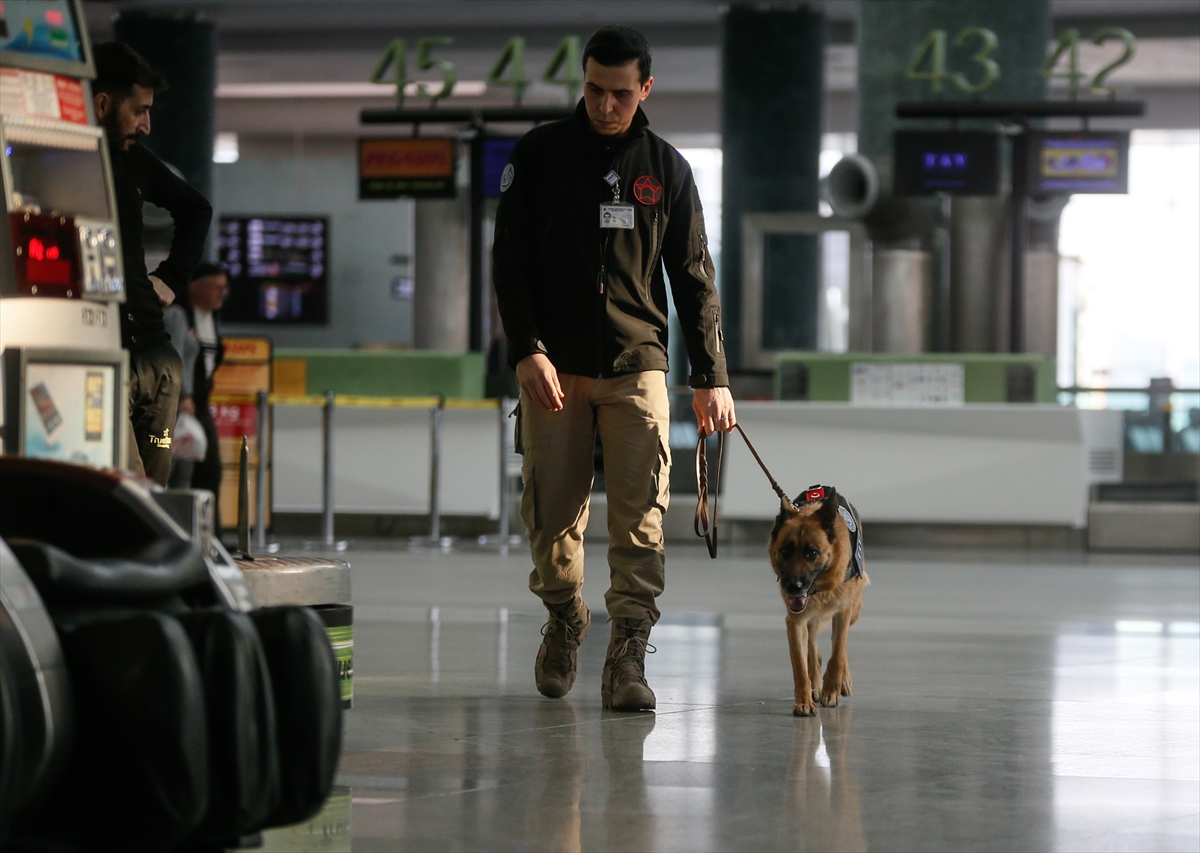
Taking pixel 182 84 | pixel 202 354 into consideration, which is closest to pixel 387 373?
pixel 202 354

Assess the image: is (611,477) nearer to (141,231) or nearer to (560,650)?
(560,650)

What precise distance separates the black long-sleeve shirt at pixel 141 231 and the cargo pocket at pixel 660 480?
126cm

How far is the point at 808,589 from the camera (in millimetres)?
4008

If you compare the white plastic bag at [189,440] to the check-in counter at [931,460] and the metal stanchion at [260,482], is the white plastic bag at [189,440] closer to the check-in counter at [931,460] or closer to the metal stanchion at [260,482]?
the metal stanchion at [260,482]

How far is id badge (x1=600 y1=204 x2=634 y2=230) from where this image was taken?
13.6 ft

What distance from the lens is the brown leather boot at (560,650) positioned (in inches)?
166

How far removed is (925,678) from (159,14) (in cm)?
1733

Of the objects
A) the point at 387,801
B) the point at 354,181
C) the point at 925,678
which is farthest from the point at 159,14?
the point at 387,801

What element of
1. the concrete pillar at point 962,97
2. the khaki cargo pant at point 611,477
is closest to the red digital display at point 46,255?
the khaki cargo pant at point 611,477

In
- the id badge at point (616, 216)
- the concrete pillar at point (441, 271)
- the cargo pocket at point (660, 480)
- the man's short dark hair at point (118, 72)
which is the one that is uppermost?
the concrete pillar at point (441, 271)

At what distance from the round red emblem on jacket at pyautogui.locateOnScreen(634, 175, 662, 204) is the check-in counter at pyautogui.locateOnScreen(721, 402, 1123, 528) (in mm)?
7741

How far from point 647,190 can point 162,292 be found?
4.09ft

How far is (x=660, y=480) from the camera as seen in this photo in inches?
163

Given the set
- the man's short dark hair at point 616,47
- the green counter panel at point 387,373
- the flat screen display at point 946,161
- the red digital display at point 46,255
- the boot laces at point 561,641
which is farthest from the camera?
the flat screen display at point 946,161
